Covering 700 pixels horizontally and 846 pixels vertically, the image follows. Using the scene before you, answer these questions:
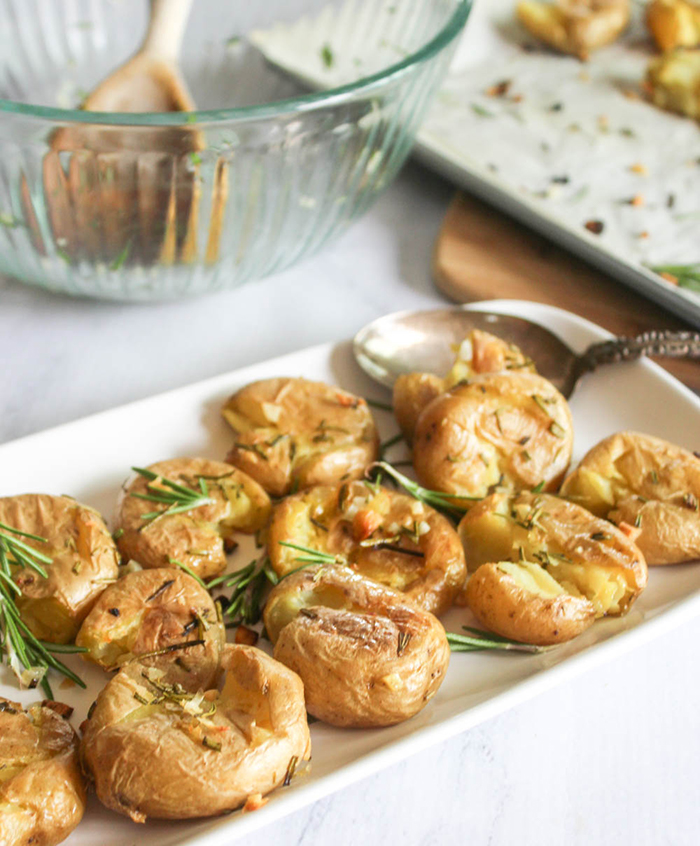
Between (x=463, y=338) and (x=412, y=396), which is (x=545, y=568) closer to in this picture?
(x=412, y=396)

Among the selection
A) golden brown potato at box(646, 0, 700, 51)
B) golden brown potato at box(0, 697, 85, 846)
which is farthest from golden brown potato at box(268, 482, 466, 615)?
golden brown potato at box(646, 0, 700, 51)

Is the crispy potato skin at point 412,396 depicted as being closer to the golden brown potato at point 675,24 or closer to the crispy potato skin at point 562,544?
the crispy potato skin at point 562,544

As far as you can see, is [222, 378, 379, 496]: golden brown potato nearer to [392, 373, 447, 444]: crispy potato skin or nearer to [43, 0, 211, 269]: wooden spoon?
[392, 373, 447, 444]: crispy potato skin

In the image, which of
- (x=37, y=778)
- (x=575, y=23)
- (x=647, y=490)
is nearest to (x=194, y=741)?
(x=37, y=778)

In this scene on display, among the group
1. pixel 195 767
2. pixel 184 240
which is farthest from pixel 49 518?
pixel 184 240

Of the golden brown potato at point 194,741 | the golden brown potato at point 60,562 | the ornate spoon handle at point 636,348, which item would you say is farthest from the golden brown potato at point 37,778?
the ornate spoon handle at point 636,348

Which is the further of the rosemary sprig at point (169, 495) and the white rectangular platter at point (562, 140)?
the white rectangular platter at point (562, 140)

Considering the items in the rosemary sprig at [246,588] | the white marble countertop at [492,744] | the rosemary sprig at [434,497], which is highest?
the rosemary sprig at [434,497]

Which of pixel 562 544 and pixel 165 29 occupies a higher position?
pixel 165 29
